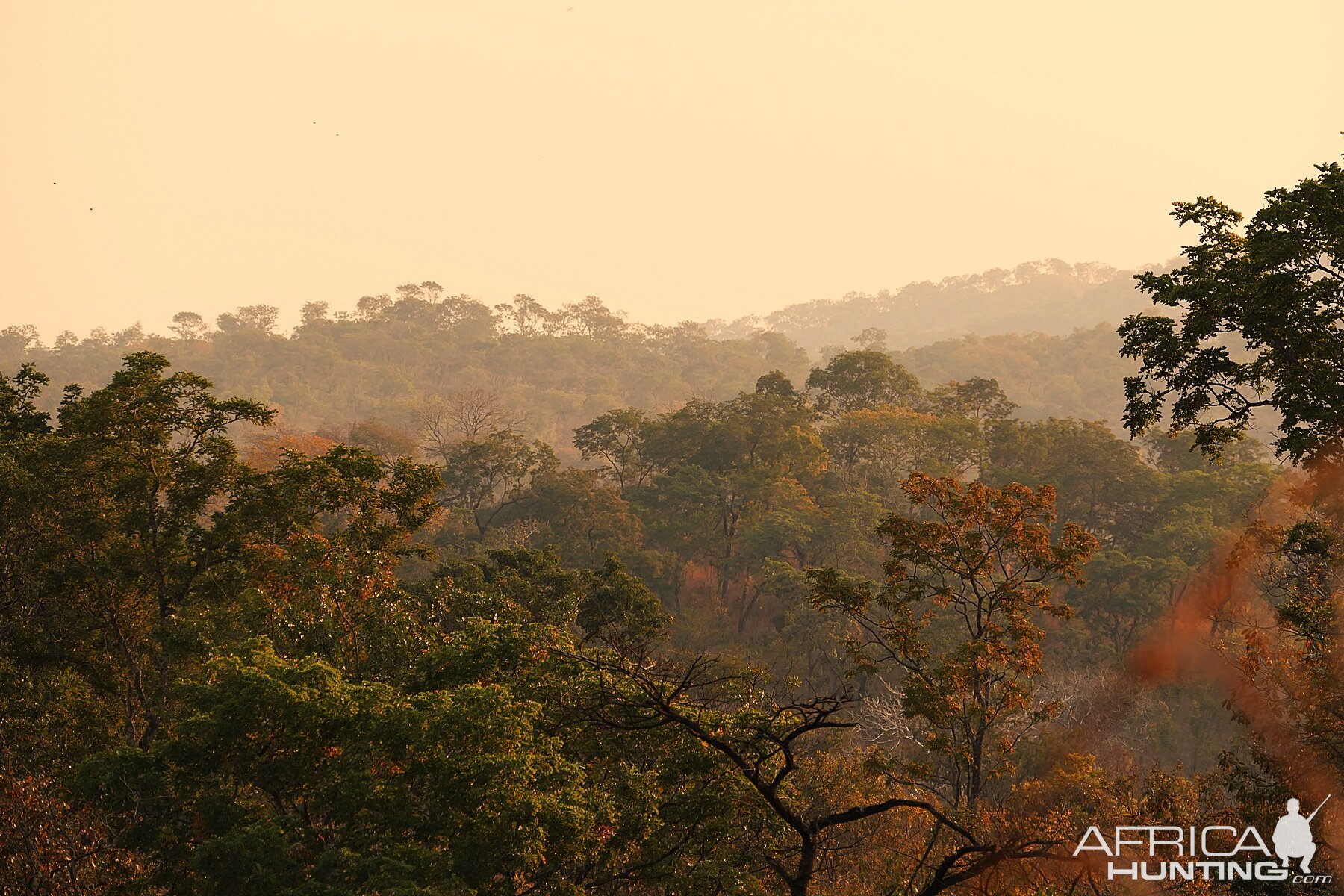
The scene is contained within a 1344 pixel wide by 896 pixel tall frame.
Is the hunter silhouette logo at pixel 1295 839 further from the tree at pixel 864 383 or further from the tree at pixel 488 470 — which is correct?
the tree at pixel 864 383

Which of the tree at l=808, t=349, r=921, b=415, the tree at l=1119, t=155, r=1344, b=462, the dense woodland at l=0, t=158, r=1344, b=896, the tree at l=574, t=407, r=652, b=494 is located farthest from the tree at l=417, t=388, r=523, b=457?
the tree at l=1119, t=155, r=1344, b=462

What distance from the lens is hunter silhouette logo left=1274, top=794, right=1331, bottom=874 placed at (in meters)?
11.1

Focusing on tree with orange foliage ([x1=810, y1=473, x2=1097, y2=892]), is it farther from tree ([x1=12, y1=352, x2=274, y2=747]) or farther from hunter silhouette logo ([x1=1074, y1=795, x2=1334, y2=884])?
tree ([x1=12, y1=352, x2=274, y2=747])

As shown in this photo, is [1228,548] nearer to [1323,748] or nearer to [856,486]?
[856,486]

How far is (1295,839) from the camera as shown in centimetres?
1127


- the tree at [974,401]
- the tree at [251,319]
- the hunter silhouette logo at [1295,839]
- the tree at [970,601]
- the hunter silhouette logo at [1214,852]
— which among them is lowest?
the hunter silhouette logo at [1214,852]

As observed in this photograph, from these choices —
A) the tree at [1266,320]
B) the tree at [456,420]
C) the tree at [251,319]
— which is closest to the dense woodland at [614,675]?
the tree at [1266,320]

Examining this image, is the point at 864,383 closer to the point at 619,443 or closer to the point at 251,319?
the point at 619,443

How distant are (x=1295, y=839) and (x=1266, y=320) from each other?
20.4 feet

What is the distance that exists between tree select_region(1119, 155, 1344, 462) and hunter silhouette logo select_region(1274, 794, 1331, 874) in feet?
14.0

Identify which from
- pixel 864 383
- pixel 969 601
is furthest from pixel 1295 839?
pixel 864 383

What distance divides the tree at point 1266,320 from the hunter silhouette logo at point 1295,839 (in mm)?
4265

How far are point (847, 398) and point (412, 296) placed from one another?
6249 centimetres

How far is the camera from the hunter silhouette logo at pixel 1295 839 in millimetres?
11102
